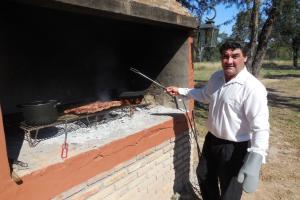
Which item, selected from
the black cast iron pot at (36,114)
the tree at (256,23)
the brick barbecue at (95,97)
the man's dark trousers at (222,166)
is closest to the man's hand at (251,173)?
the man's dark trousers at (222,166)

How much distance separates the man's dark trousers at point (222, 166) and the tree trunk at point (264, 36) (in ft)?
18.7

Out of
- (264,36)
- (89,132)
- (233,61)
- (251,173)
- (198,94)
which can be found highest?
(264,36)

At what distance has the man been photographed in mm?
2750

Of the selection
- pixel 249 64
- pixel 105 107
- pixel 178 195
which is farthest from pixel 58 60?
pixel 249 64

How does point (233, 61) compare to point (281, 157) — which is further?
point (281, 157)

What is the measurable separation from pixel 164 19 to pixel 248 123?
4.82 feet

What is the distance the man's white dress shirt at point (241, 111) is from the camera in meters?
2.80

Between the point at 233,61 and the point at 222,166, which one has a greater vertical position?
the point at 233,61

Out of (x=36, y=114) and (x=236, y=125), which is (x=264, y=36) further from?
(x=36, y=114)

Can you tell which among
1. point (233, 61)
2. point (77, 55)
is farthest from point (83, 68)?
point (233, 61)

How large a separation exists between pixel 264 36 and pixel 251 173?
647cm

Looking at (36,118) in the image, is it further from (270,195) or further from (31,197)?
(270,195)

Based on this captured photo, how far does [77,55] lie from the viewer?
444 cm

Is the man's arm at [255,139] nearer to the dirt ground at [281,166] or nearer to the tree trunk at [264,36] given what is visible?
the dirt ground at [281,166]
